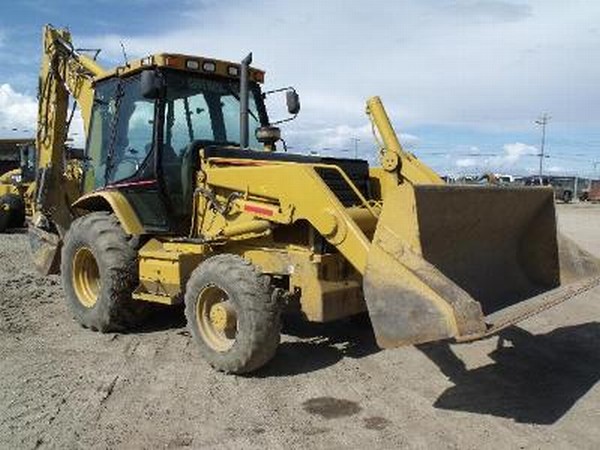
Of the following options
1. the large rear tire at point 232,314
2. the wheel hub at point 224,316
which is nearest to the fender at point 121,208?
the large rear tire at point 232,314

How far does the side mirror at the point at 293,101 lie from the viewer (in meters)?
7.54

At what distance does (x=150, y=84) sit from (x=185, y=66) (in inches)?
26.7

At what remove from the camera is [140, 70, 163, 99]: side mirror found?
6.73m

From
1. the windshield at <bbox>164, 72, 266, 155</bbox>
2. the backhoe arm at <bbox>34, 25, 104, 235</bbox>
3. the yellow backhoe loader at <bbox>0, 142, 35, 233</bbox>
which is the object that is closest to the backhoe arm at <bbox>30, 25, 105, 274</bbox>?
the backhoe arm at <bbox>34, 25, 104, 235</bbox>

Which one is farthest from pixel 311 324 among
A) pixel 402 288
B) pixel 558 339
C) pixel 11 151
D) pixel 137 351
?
pixel 11 151

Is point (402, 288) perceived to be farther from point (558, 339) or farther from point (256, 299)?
point (558, 339)

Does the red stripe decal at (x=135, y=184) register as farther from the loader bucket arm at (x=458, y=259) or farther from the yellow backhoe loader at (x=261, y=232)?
the loader bucket arm at (x=458, y=259)

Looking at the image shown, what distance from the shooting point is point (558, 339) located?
23.9 feet

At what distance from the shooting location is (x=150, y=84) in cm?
674

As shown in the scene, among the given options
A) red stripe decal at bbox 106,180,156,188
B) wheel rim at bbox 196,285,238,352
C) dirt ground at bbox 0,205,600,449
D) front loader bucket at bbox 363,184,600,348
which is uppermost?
red stripe decal at bbox 106,180,156,188

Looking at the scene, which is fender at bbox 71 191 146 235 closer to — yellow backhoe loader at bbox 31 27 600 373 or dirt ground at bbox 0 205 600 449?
yellow backhoe loader at bbox 31 27 600 373

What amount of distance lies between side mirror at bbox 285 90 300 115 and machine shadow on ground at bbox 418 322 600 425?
2694 mm

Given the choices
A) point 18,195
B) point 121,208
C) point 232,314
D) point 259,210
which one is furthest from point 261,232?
point 18,195

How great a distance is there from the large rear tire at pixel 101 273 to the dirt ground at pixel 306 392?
19 centimetres
